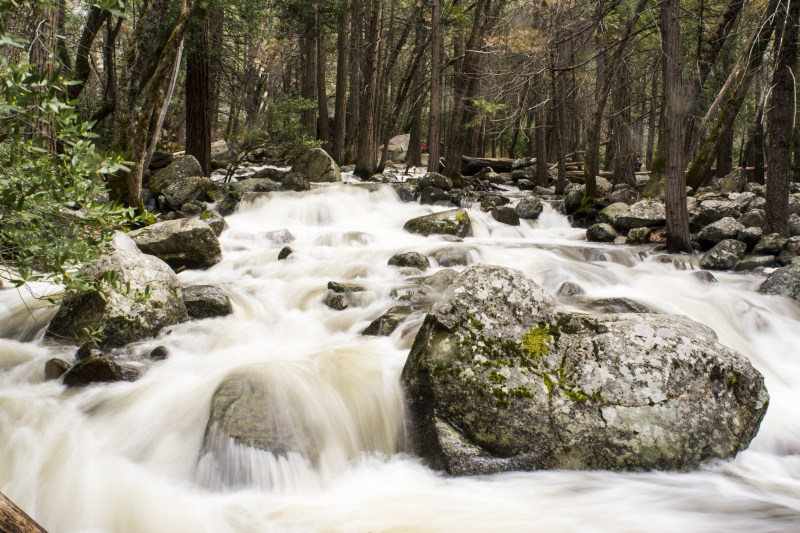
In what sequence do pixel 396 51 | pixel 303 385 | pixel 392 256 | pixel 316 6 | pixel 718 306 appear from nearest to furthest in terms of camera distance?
pixel 303 385 < pixel 718 306 < pixel 392 256 < pixel 316 6 < pixel 396 51

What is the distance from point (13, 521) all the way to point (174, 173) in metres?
11.8

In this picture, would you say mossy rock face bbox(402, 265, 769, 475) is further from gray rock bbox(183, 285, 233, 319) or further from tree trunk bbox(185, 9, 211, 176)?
tree trunk bbox(185, 9, 211, 176)

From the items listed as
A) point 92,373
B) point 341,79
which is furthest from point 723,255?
point 341,79

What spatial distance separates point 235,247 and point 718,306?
8.07m

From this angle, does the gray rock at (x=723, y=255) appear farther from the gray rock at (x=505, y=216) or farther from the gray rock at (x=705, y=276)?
the gray rock at (x=505, y=216)

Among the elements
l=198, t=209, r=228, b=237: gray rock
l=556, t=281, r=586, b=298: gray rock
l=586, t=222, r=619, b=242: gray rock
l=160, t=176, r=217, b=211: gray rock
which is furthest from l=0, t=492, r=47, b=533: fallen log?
l=586, t=222, r=619, b=242: gray rock

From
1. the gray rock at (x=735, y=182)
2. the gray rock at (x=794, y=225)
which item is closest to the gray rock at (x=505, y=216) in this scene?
the gray rock at (x=794, y=225)

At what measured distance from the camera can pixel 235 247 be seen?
982 cm

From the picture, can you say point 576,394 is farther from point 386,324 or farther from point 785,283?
point 785,283

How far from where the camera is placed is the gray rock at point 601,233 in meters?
11.6

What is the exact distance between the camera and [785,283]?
24.1 feet

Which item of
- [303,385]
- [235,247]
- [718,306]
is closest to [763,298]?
[718,306]

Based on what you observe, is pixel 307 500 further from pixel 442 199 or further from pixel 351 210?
pixel 442 199

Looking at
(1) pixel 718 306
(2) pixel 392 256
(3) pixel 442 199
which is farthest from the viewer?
(3) pixel 442 199
